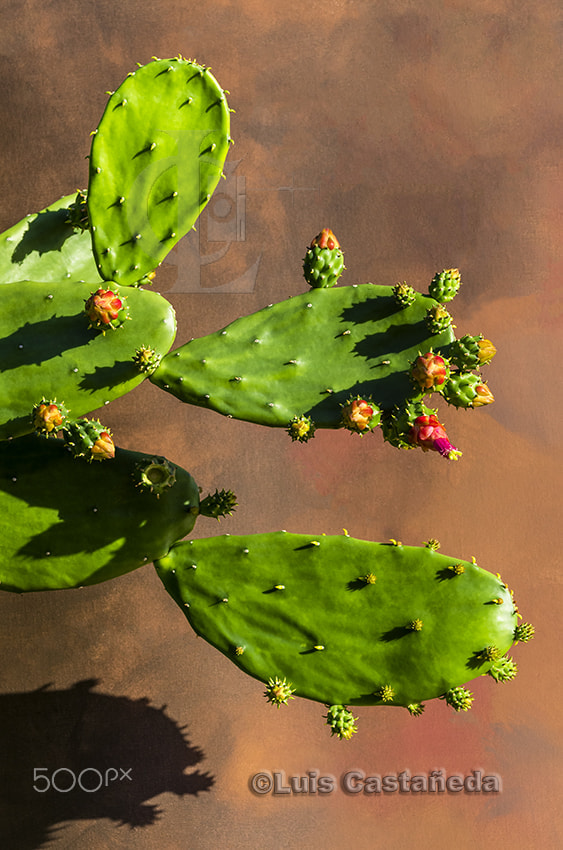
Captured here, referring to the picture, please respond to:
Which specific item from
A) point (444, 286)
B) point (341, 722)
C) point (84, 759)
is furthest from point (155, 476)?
point (84, 759)

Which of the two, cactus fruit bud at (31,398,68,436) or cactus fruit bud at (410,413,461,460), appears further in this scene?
cactus fruit bud at (31,398,68,436)

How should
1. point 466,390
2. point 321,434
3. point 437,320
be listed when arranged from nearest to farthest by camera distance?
1. point 466,390
2. point 437,320
3. point 321,434

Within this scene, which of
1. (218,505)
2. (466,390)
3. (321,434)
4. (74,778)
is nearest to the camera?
(466,390)

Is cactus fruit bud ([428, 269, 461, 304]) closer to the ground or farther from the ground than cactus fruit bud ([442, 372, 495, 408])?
farther from the ground

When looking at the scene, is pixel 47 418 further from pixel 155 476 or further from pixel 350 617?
pixel 350 617

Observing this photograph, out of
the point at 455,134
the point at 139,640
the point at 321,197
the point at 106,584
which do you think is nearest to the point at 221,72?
the point at 321,197

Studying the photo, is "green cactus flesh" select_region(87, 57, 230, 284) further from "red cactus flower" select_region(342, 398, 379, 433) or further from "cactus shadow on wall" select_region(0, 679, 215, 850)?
"cactus shadow on wall" select_region(0, 679, 215, 850)

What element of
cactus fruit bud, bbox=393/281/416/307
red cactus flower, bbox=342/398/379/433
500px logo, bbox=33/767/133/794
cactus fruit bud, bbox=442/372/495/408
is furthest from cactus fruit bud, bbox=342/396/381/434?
500px logo, bbox=33/767/133/794
